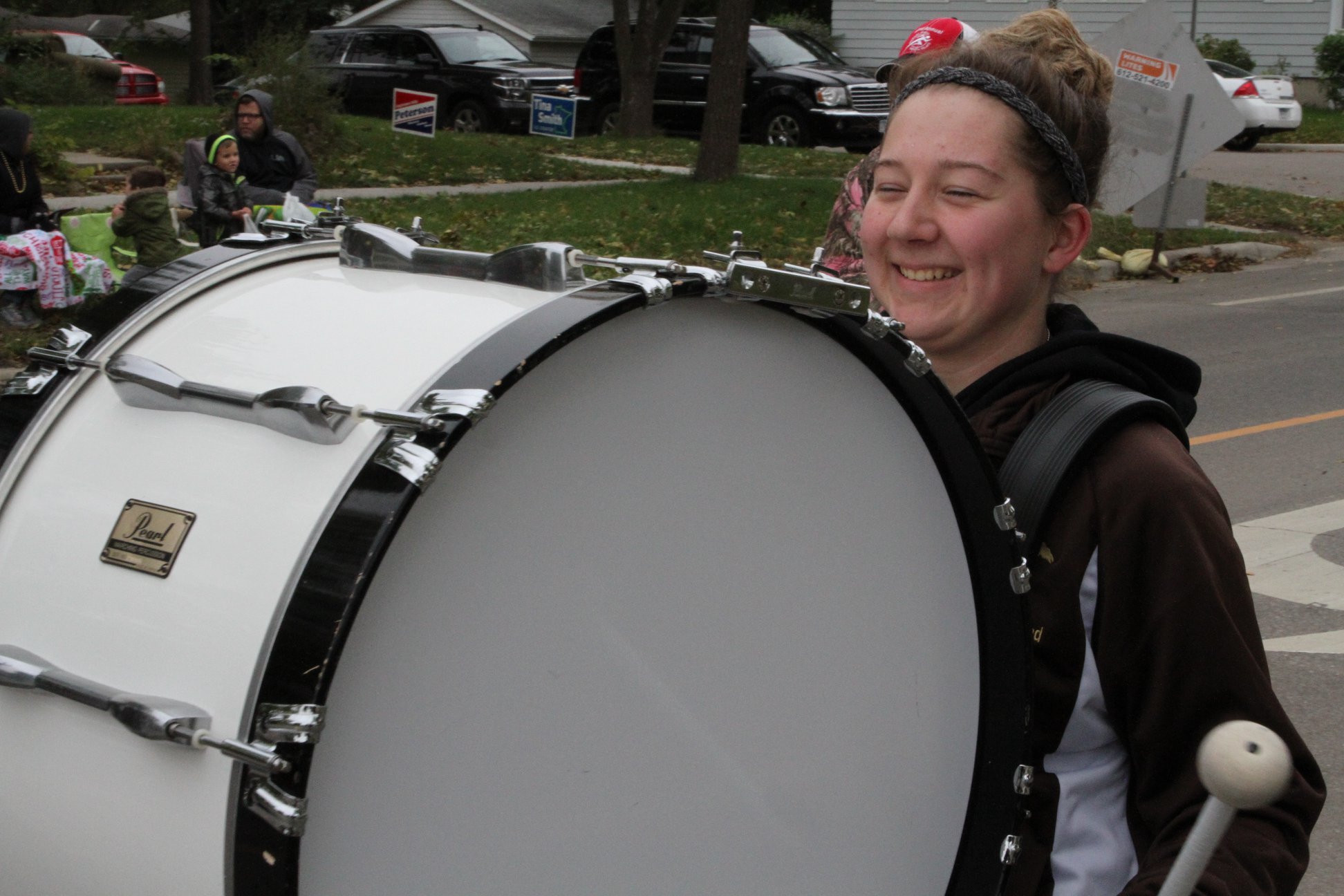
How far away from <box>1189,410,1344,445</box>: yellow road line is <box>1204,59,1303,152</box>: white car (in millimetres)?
15705

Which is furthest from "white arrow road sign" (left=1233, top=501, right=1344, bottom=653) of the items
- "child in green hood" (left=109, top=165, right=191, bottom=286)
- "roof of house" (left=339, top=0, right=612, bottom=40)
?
"roof of house" (left=339, top=0, right=612, bottom=40)

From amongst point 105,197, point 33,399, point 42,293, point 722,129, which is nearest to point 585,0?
point 722,129

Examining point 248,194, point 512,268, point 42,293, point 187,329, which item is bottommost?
point 42,293

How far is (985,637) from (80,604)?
973 millimetres

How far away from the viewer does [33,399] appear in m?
1.61

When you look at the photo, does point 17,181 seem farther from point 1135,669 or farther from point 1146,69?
point 1135,669

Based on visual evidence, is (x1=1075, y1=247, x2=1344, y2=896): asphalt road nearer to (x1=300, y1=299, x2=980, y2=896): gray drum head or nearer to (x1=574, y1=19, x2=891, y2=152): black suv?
(x1=300, y1=299, x2=980, y2=896): gray drum head

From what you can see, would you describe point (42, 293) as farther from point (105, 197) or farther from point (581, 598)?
point (581, 598)

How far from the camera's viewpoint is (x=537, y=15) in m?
37.5

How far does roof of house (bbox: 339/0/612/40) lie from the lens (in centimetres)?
3638

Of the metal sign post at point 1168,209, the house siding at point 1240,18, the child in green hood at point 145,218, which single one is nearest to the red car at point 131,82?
the house siding at point 1240,18

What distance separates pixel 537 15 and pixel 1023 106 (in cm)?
3762

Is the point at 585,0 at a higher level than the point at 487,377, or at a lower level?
higher

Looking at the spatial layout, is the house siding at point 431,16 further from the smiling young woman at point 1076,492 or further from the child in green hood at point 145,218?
the smiling young woman at point 1076,492
